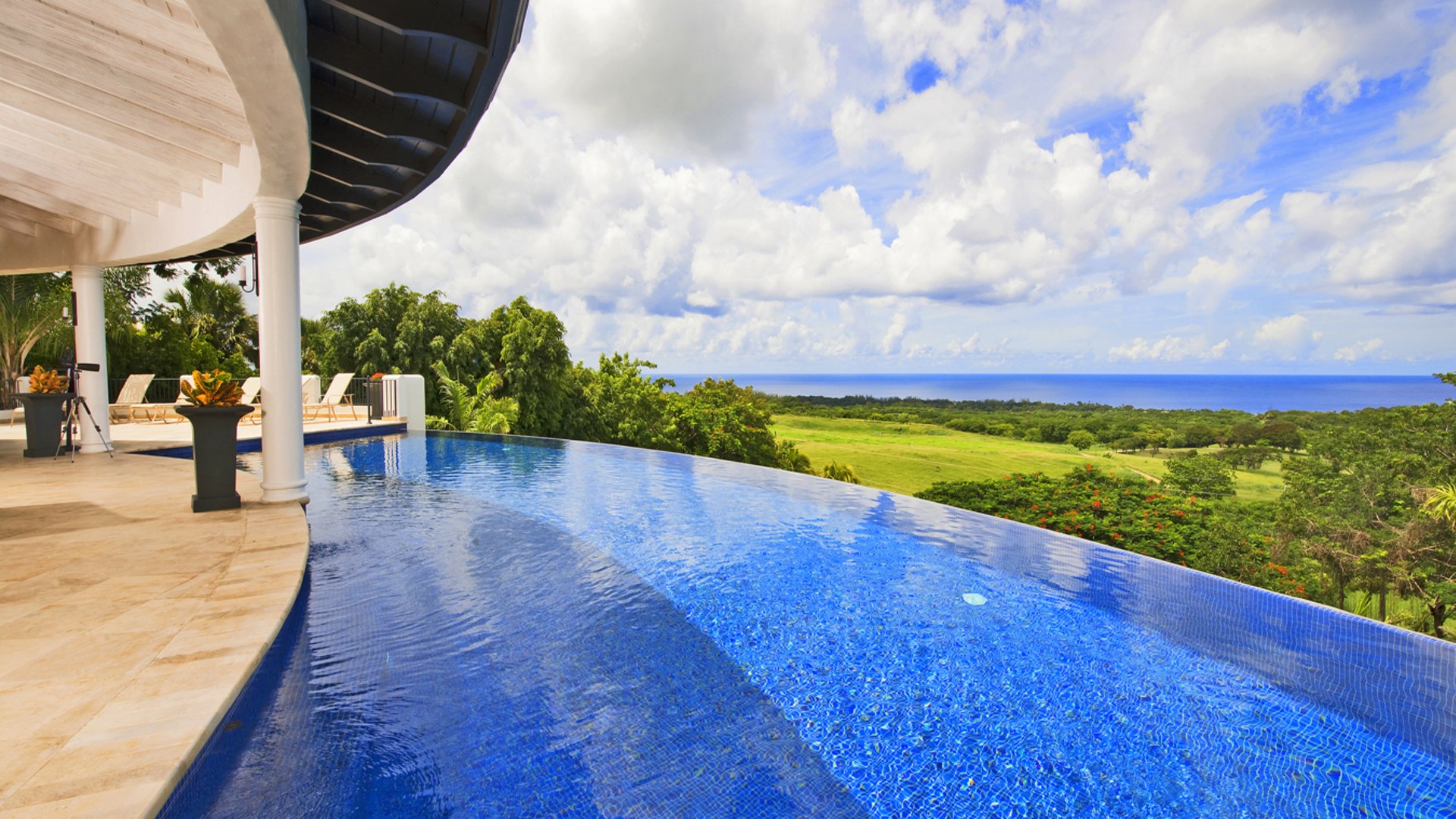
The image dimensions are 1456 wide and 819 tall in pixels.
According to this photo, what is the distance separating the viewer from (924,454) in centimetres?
3812

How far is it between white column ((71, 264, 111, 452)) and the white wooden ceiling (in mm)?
2057

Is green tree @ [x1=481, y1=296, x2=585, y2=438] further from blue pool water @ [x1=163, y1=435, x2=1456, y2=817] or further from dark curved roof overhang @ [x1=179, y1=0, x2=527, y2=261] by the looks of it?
blue pool water @ [x1=163, y1=435, x2=1456, y2=817]

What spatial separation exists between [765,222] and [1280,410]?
20.9 meters

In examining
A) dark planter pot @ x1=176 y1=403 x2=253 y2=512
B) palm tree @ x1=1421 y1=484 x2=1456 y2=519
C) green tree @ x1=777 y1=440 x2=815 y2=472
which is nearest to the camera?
dark planter pot @ x1=176 y1=403 x2=253 y2=512

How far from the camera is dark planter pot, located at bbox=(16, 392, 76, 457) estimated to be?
9.04 metres

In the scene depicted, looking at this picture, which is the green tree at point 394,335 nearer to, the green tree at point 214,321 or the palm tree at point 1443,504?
the green tree at point 214,321

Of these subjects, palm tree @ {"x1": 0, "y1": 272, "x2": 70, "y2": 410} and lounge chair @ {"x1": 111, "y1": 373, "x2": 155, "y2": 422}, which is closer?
lounge chair @ {"x1": 111, "y1": 373, "x2": 155, "y2": 422}

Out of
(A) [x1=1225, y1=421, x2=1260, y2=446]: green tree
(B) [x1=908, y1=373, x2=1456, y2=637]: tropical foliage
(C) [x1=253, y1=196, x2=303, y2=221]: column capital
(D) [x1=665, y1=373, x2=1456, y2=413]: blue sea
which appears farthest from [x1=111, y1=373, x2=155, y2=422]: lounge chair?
(A) [x1=1225, y1=421, x2=1260, y2=446]: green tree

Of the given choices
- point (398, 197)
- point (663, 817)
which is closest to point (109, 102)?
point (398, 197)

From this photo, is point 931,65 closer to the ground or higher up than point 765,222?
higher up

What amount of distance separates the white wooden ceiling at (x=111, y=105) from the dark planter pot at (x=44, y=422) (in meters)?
3.09

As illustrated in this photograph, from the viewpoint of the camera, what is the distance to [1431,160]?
18828 millimetres

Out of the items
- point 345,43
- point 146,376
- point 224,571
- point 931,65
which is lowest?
point 224,571

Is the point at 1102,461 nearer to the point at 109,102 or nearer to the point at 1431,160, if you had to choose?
the point at 1431,160
